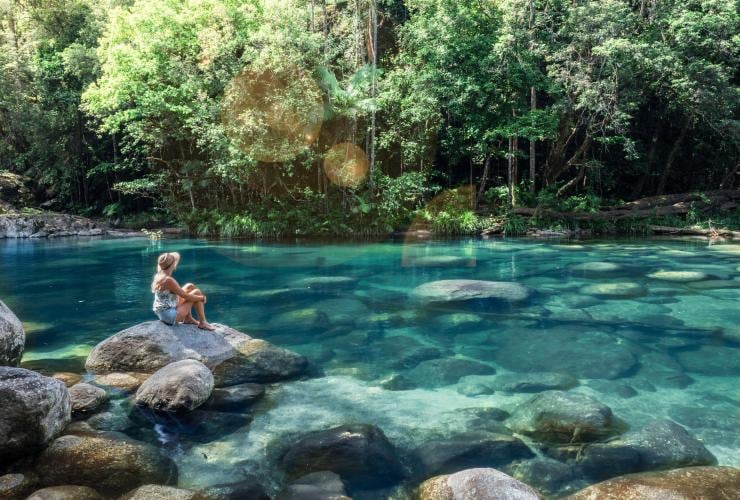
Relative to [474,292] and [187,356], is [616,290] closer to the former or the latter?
[474,292]

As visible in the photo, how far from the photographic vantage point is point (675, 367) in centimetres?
717

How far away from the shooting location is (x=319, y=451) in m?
4.60

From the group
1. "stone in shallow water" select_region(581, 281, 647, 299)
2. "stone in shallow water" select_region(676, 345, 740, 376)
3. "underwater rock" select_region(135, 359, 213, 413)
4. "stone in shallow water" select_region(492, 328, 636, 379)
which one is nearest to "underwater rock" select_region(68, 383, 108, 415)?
"underwater rock" select_region(135, 359, 213, 413)

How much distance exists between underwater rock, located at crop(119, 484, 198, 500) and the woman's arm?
3.17 metres

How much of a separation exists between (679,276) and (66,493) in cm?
1283

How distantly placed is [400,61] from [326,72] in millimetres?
4227

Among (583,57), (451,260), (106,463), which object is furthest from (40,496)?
(583,57)

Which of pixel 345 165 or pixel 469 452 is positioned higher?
pixel 345 165

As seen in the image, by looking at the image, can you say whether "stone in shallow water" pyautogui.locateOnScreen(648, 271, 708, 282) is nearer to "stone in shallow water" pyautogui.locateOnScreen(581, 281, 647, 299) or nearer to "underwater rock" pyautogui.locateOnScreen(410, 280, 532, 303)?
"stone in shallow water" pyautogui.locateOnScreen(581, 281, 647, 299)

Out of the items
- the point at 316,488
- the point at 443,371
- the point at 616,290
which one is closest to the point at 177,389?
the point at 316,488

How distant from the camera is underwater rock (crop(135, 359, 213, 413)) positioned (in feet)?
18.0

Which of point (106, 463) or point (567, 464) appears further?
point (567, 464)

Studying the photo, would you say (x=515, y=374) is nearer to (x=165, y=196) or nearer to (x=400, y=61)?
(x=400, y=61)

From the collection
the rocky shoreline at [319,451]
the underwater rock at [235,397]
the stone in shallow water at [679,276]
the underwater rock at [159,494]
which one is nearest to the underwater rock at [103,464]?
the rocky shoreline at [319,451]
